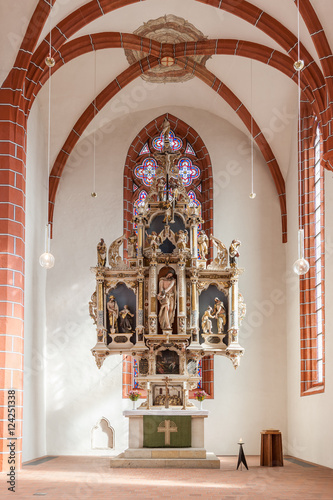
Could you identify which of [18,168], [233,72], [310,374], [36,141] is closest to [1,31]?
[18,168]

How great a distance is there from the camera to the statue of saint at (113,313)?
16344 millimetres

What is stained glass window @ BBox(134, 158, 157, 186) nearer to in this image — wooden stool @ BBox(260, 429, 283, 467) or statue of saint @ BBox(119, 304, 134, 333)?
statue of saint @ BBox(119, 304, 134, 333)

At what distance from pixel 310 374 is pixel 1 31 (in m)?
9.81

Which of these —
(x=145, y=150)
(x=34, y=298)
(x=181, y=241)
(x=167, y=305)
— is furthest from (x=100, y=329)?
(x=145, y=150)

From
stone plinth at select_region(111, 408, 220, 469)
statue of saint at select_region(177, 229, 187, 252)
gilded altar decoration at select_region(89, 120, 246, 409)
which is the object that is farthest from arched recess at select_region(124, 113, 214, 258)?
stone plinth at select_region(111, 408, 220, 469)

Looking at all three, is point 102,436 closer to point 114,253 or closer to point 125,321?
point 125,321

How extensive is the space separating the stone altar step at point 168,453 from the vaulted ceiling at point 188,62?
636cm

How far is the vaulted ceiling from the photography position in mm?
14016

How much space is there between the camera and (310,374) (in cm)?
1709

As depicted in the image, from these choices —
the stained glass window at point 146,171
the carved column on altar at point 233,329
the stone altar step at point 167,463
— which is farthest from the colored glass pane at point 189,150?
the stone altar step at point 167,463

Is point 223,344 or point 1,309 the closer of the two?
point 1,309

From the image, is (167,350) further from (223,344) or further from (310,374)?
(310,374)

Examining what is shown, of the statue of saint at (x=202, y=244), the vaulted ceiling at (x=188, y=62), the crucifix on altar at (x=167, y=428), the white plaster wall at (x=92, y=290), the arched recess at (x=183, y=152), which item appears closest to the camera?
the vaulted ceiling at (x=188, y=62)

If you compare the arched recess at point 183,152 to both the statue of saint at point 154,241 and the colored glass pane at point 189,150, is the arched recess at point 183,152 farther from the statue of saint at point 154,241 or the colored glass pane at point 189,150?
the statue of saint at point 154,241
